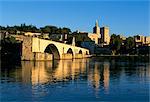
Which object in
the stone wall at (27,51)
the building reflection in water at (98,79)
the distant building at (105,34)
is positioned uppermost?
the distant building at (105,34)

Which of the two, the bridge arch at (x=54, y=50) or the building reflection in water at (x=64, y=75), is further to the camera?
the bridge arch at (x=54, y=50)

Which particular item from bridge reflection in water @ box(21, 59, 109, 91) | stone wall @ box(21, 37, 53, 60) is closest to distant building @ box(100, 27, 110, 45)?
stone wall @ box(21, 37, 53, 60)

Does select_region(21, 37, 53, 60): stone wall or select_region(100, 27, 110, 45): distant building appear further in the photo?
select_region(100, 27, 110, 45): distant building

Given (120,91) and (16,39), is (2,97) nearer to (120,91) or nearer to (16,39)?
(120,91)

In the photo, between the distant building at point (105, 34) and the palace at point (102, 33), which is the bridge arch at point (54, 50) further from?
the distant building at point (105, 34)

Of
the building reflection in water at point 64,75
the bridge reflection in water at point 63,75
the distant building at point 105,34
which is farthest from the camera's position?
the distant building at point 105,34

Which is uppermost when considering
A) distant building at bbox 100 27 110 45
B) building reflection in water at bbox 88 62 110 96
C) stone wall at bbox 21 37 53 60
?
distant building at bbox 100 27 110 45

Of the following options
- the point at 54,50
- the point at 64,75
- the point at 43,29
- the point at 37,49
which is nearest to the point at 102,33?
the point at 43,29

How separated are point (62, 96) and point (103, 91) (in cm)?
298

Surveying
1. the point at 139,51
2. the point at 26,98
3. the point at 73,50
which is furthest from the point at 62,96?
the point at 139,51

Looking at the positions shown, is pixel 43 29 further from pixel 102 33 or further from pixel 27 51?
pixel 27 51

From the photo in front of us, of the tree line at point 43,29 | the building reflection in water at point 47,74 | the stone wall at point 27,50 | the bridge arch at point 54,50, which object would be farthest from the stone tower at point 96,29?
the building reflection in water at point 47,74

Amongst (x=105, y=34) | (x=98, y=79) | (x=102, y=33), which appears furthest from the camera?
(x=102, y=33)

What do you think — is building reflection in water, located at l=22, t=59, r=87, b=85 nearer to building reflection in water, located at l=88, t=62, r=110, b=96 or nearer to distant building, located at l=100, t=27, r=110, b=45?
building reflection in water, located at l=88, t=62, r=110, b=96
